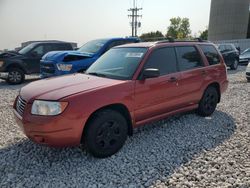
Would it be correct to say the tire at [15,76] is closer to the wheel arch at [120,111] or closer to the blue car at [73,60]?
the blue car at [73,60]

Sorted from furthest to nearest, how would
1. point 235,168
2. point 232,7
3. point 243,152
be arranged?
point 232,7, point 243,152, point 235,168

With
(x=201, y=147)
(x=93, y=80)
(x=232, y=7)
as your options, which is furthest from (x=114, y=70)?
(x=232, y=7)

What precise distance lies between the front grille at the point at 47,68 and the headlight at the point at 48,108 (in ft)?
18.0

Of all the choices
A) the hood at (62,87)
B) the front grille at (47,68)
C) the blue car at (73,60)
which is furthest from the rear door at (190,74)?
the front grille at (47,68)

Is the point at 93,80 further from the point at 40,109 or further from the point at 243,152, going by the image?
the point at 243,152

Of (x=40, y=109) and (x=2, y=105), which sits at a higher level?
(x=40, y=109)

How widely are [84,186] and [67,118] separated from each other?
878 mm

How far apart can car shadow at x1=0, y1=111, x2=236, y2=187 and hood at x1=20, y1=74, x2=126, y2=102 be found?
945 mm

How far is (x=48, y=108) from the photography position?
3.54 metres

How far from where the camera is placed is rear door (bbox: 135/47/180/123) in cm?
433

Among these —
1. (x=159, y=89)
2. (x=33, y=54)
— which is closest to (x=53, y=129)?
(x=159, y=89)

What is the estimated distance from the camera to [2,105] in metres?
7.37

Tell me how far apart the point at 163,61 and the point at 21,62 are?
839 centimetres

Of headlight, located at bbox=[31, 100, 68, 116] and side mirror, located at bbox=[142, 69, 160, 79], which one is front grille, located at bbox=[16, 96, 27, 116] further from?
side mirror, located at bbox=[142, 69, 160, 79]
